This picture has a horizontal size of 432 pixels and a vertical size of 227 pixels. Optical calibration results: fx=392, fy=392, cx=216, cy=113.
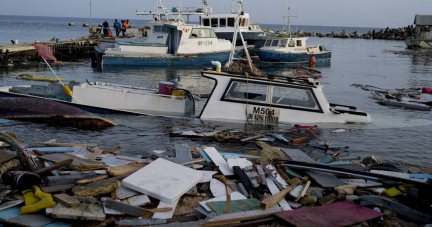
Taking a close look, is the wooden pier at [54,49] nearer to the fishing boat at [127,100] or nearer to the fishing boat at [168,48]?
the fishing boat at [168,48]

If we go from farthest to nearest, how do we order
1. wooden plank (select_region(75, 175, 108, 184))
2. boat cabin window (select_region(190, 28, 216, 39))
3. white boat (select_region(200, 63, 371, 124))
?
boat cabin window (select_region(190, 28, 216, 39)) < white boat (select_region(200, 63, 371, 124)) < wooden plank (select_region(75, 175, 108, 184))

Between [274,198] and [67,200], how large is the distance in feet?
9.30

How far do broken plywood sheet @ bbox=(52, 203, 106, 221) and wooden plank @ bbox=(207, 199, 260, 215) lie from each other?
1.48 metres

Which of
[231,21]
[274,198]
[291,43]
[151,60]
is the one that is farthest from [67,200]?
[231,21]

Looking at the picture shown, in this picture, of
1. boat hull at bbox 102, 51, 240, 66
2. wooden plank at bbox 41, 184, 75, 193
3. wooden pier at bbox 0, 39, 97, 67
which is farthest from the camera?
boat hull at bbox 102, 51, 240, 66

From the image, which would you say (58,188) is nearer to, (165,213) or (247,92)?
(165,213)

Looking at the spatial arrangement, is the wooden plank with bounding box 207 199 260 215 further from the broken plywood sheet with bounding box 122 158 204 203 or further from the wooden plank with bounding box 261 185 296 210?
the broken plywood sheet with bounding box 122 158 204 203

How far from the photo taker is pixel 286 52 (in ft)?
117

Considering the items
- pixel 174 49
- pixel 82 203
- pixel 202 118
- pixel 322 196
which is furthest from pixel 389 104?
pixel 174 49

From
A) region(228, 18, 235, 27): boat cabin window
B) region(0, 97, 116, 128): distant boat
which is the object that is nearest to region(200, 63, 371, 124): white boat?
region(0, 97, 116, 128): distant boat

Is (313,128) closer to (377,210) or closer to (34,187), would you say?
(377,210)

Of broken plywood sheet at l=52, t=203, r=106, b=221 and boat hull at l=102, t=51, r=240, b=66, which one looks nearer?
broken plywood sheet at l=52, t=203, r=106, b=221

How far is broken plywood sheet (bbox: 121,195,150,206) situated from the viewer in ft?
17.8

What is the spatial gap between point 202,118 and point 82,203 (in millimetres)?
6578
